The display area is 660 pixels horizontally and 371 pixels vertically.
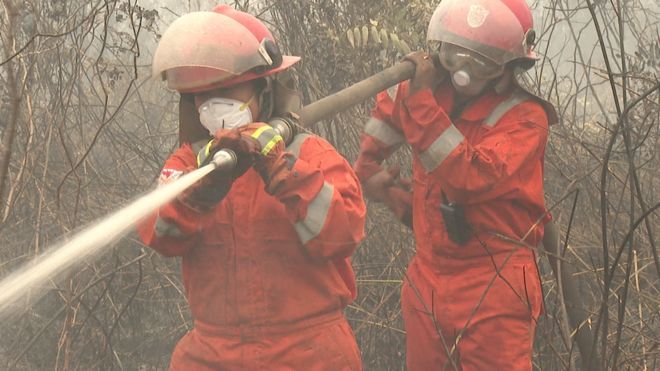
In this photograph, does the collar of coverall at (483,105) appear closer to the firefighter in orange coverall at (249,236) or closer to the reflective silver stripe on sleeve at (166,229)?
A: the firefighter in orange coverall at (249,236)

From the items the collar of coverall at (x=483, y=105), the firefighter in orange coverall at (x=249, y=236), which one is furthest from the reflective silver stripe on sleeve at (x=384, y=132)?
the firefighter in orange coverall at (x=249, y=236)

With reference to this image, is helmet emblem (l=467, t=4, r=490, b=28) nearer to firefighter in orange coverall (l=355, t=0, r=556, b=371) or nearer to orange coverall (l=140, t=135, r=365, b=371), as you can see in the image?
firefighter in orange coverall (l=355, t=0, r=556, b=371)

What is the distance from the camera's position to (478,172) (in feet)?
10.0

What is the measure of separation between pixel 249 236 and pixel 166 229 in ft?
0.79

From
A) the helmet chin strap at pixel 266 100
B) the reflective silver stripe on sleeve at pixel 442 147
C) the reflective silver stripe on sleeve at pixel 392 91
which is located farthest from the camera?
the reflective silver stripe on sleeve at pixel 392 91

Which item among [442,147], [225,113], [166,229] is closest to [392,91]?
[442,147]

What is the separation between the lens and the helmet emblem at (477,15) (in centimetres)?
319

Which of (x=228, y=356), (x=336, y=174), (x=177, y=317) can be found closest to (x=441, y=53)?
(x=336, y=174)

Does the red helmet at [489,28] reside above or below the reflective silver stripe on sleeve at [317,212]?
above

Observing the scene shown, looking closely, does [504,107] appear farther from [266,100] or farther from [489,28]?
[266,100]

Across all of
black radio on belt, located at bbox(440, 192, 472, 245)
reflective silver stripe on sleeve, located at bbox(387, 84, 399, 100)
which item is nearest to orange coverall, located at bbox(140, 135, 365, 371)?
black radio on belt, located at bbox(440, 192, 472, 245)

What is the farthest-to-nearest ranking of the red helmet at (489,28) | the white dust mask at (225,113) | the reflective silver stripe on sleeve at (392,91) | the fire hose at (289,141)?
the reflective silver stripe on sleeve at (392,91)
the red helmet at (489,28)
the white dust mask at (225,113)
the fire hose at (289,141)

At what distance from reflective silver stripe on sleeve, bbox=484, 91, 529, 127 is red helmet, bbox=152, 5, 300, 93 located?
0.90 meters

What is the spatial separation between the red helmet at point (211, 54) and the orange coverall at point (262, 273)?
255mm
